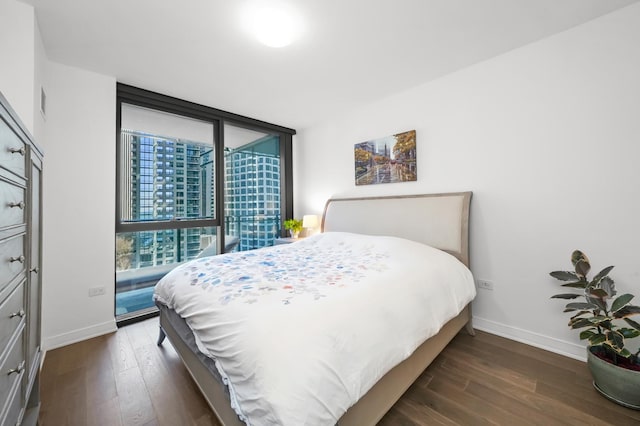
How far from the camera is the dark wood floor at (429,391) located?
1440 mm

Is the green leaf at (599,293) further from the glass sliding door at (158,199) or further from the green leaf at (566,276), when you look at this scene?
the glass sliding door at (158,199)

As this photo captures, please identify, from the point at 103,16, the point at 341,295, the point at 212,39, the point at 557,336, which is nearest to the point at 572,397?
the point at 557,336

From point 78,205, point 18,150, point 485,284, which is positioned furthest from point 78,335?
point 485,284

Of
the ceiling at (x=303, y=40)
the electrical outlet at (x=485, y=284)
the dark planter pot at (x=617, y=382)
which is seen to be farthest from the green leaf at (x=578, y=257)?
the ceiling at (x=303, y=40)

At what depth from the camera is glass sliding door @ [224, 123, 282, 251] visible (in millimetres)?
3770

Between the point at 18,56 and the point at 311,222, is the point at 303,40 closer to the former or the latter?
the point at 18,56

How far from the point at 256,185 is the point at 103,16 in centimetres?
261

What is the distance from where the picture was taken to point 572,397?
1.57m

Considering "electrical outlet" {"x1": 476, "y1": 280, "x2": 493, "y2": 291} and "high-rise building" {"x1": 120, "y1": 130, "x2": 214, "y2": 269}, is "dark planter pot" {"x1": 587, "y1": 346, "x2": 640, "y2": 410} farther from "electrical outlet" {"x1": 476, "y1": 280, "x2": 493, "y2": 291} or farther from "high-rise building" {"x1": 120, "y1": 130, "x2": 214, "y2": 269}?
"high-rise building" {"x1": 120, "y1": 130, "x2": 214, "y2": 269}

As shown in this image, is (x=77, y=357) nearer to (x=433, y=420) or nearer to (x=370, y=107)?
(x=433, y=420)

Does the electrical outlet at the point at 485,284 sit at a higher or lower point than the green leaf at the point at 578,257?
lower

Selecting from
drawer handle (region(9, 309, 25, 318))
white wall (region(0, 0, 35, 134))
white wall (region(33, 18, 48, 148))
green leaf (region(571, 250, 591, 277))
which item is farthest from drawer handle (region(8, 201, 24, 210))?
green leaf (region(571, 250, 591, 277))

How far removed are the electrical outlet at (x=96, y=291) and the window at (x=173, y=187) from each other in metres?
0.29

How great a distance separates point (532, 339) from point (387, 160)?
7.08 ft
